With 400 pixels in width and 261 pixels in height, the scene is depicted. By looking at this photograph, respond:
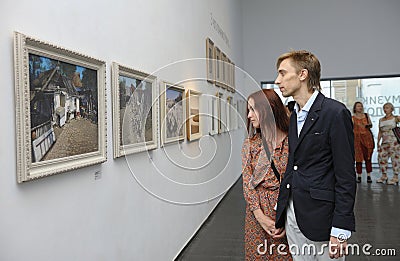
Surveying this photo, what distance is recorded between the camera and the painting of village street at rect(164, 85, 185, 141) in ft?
11.8

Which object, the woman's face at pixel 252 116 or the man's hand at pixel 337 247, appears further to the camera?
the woman's face at pixel 252 116

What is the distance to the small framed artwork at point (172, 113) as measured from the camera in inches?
137

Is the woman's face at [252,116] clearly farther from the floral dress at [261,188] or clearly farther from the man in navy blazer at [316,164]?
the man in navy blazer at [316,164]

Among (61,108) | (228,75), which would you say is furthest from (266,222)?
(228,75)

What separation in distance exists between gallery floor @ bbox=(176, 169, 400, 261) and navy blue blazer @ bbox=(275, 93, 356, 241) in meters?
2.27

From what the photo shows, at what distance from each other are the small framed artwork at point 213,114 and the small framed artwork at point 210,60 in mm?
321

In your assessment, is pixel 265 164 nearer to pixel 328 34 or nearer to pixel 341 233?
pixel 341 233

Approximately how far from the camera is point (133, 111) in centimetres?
279

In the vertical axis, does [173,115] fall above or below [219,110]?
below

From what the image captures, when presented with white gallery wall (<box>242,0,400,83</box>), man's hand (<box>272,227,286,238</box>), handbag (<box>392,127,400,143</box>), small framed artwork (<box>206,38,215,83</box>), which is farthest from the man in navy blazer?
white gallery wall (<box>242,0,400,83</box>)

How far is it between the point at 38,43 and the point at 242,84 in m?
9.00

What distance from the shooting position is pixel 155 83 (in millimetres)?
3256

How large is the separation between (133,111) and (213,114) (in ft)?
11.4

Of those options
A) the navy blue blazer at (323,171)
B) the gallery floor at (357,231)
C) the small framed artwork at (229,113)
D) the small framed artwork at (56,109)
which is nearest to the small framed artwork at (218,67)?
the small framed artwork at (229,113)
